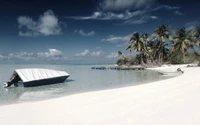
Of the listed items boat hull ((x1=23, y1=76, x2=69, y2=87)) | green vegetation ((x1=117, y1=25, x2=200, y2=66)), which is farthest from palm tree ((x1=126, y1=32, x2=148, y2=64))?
boat hull ((x1=23, y1=76, x2=69, y2=87))

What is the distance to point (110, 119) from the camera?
536 centimetres

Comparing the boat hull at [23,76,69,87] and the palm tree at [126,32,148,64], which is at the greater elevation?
the palm tree at [126,32,148,64]

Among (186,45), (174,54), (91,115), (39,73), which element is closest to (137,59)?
(174,54)

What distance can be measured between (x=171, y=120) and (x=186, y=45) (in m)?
52.5

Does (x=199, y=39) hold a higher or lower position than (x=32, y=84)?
higher

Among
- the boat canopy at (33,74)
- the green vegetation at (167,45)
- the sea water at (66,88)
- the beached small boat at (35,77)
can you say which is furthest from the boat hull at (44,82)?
the green vegetation at (167,45)

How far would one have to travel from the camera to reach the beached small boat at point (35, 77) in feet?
61.3

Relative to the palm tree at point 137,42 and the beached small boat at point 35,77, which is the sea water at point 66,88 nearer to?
the beached small boat at point 35,77

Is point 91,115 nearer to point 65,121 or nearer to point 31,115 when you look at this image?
point 65,121

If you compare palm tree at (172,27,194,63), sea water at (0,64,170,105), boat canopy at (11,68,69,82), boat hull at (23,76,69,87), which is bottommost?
sea water at (0,64,170,105)

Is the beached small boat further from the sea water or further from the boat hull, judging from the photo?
the sea water

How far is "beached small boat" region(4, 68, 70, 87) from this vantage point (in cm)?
1869

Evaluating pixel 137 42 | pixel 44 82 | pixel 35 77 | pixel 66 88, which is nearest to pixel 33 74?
pixel 35 77

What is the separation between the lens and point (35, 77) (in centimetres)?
1927
